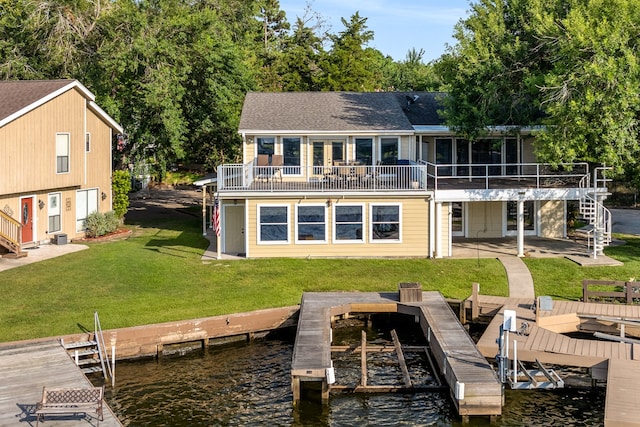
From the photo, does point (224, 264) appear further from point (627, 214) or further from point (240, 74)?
point (627, 214)

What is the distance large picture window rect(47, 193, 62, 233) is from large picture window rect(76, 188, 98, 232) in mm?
1284

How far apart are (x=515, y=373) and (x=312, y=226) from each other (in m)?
12.8

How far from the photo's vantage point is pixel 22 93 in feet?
102

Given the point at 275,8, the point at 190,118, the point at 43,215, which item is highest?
the point at 275,8

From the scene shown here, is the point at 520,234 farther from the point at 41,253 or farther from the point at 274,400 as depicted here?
the point at 41,253

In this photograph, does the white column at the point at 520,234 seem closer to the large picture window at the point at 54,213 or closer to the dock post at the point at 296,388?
the dock post at the point at 296,388

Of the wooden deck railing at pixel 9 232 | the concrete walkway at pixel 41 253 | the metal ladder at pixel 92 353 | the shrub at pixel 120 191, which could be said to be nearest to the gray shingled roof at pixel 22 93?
the wooden deck railing at pixel 9 232

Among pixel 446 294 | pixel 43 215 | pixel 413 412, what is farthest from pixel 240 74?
pixel 413 412

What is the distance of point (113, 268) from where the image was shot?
26859mm

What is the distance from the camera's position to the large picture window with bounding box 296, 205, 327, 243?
2914 cm

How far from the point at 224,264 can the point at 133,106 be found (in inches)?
561

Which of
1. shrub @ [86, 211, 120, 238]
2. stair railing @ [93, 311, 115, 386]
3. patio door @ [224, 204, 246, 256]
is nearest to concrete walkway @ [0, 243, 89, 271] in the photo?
shrub @ [86, 211, 120, 238]

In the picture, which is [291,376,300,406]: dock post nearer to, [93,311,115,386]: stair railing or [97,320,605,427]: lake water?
[97,320,605,427]: lake water

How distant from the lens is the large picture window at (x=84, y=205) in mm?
33938
